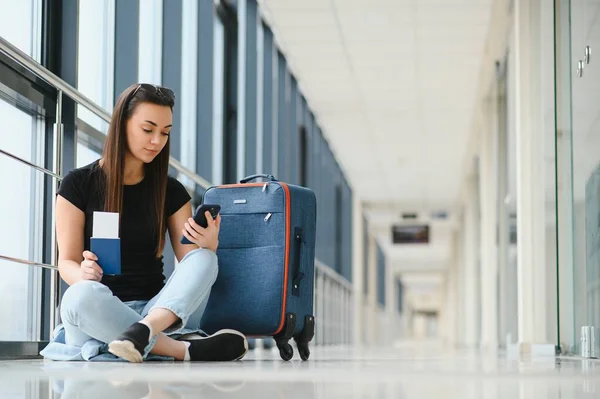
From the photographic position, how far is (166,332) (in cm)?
278

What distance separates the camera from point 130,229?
9.49 ft

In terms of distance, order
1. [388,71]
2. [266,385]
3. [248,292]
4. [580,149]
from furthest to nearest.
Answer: [388,71] < [580,149] < [248,292] < [266,385]

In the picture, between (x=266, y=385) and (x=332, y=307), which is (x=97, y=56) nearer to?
(x=266, y=385)

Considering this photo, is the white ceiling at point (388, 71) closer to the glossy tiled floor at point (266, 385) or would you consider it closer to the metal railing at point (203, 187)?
the metal railing at point (203, 187)

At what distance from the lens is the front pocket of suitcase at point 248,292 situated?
3.10m

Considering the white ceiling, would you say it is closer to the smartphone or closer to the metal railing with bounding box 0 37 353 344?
the metal railing with bounding box 0 37 353 344

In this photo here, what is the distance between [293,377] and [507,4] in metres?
5.69

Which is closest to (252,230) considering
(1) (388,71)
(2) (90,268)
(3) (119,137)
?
(3) (119,137)

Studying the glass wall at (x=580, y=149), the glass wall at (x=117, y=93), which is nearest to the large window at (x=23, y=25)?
the glass wall at (x=117, y=93)

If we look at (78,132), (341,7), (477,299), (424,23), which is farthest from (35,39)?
(477,299)

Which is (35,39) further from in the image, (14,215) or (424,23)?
(424,23)

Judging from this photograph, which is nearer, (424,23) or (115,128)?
(115,128)

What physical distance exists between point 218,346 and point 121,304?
1.12 ft

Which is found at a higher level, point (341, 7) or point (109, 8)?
point (341, 7)
